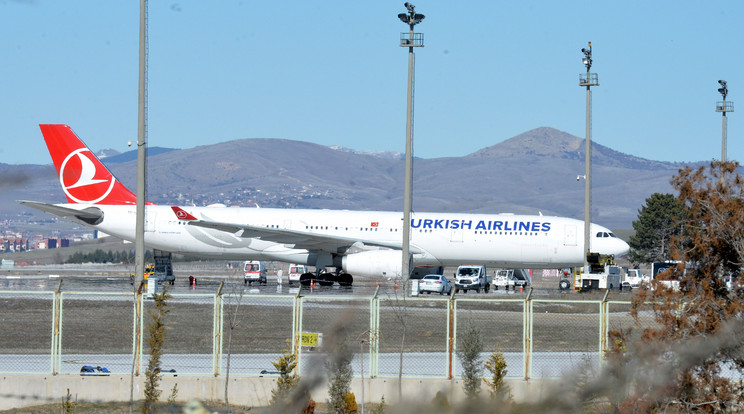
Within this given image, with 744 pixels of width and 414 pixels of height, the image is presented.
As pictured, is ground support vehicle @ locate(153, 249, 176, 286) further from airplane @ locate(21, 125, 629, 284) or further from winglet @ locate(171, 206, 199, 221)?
winglet @ locate(171, 206, 199, 221)

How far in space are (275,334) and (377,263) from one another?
554 inches

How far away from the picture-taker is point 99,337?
76.6ft

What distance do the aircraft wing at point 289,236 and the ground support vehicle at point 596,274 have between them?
896 cm

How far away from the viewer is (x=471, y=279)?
160 feet

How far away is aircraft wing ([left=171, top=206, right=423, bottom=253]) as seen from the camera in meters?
40.6

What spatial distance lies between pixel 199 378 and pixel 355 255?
24058mm

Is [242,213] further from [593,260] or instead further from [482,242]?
[593,260]

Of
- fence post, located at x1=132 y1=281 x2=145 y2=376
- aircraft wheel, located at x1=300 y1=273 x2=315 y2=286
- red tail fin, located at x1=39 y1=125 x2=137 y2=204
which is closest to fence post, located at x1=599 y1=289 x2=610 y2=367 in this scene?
fence post, located at x1=132 y1=281 x2=145 y2=376

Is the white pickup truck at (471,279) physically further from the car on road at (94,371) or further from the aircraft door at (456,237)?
the car on road at (94,371)

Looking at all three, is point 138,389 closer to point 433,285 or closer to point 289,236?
point 289,236

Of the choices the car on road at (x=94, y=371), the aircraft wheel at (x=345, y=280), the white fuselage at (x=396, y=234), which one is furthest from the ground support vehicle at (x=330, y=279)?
the car on road at (x=94, y=371)

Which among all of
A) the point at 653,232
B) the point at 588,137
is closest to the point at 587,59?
the point at 588,137

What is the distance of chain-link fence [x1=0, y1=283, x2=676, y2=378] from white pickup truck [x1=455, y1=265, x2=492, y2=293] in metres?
12.7

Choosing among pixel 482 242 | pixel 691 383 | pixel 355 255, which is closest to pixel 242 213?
pixel 355 255
